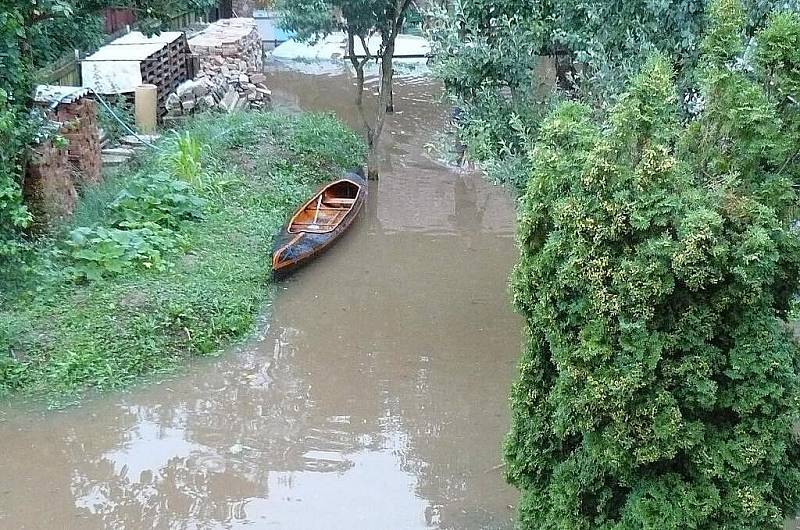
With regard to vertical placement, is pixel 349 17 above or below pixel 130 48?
above

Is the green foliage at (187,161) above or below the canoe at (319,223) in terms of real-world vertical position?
above

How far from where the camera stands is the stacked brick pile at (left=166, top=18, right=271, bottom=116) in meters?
16.0

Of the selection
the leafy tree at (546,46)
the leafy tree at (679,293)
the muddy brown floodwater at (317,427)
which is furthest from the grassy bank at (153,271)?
the leafy tree at (679,293)

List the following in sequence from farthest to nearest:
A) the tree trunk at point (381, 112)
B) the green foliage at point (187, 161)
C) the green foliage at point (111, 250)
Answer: the tree trunk at point (381, 112) < the green foliage at point (187, 161) < the green foliage at point (111, 250)

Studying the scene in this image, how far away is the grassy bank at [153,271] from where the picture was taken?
8.29 metres

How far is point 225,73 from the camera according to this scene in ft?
60.1

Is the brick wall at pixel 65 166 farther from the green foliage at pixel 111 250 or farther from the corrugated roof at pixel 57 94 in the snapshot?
the green foliage at pixel 111 250

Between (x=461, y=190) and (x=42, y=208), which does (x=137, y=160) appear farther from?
(x=461, y=190)

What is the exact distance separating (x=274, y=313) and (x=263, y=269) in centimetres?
87

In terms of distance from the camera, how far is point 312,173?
547 inches

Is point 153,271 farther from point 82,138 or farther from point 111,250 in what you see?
point 82,138

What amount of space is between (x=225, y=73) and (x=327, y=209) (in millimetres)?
7167

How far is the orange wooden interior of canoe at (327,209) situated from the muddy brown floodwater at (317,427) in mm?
599

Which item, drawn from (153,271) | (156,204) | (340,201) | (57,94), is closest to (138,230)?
(156,204)
